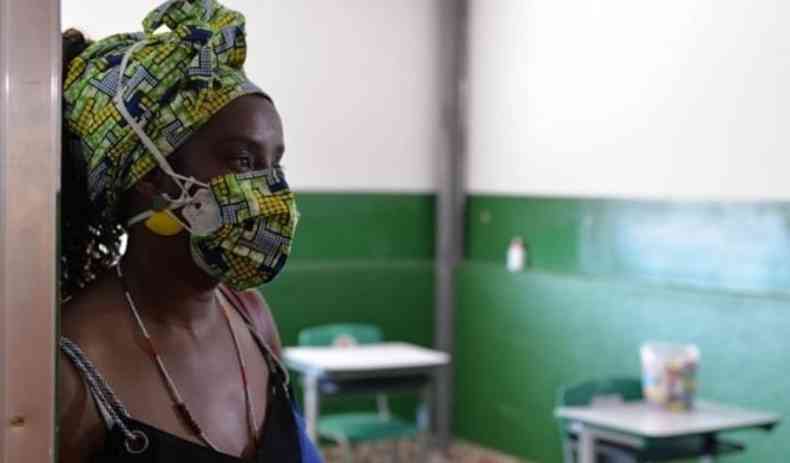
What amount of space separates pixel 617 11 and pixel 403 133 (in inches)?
59.9

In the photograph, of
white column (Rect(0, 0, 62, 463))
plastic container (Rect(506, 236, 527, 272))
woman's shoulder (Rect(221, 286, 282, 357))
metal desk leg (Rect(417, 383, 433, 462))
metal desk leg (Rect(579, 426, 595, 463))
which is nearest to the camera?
white column (Rect(0, 0, 62, 463))

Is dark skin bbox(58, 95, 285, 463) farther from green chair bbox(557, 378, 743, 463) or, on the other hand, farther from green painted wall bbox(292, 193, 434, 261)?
Answer: green painted wall bbox(292, 193, 434, 261)

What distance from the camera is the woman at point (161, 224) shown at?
3.84ft

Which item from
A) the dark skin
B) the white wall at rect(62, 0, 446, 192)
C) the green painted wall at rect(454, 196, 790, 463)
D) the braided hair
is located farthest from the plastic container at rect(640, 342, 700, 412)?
the braided hair

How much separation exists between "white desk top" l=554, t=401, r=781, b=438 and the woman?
2.90m

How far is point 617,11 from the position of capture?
5.66 metres

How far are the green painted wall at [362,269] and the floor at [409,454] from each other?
32 centimetres

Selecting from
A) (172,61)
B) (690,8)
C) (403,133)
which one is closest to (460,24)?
(403,133)

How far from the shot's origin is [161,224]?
1234 millimetres

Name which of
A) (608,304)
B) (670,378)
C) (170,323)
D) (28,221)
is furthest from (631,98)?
(28,221)

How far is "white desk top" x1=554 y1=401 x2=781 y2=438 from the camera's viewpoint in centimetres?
404

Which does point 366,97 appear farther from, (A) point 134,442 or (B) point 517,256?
(A) point 134,442

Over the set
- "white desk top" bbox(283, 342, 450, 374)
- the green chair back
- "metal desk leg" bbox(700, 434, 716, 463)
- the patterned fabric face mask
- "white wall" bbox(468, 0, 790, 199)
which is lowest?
"metal desk leg" bbox(700, 434, 716, 463)

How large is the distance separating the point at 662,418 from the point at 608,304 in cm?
152
